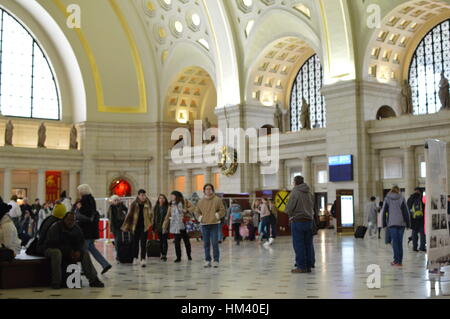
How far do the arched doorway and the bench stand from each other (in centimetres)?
2730

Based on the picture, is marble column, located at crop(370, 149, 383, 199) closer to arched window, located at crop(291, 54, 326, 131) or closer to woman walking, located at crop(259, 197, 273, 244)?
arched window, located at crop(291, 54, 326, 131)

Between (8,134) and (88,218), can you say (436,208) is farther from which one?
(8,134)

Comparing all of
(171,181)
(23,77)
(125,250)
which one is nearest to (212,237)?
(125,250)

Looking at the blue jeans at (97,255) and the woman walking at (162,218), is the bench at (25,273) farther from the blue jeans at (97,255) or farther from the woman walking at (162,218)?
the woman walking at (162,218)

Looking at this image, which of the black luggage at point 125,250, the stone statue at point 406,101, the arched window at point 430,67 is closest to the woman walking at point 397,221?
the black luggage at point 125,250

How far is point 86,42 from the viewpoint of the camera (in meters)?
34.6

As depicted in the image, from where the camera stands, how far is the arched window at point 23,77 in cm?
3441

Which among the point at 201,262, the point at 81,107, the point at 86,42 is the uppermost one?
the point at 86,42

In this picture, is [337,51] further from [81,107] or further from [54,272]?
[54,272]

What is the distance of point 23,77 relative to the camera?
3500cm

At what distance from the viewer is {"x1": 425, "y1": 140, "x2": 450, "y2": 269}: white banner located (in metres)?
8.60

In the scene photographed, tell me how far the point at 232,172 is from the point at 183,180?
6.09 metres
